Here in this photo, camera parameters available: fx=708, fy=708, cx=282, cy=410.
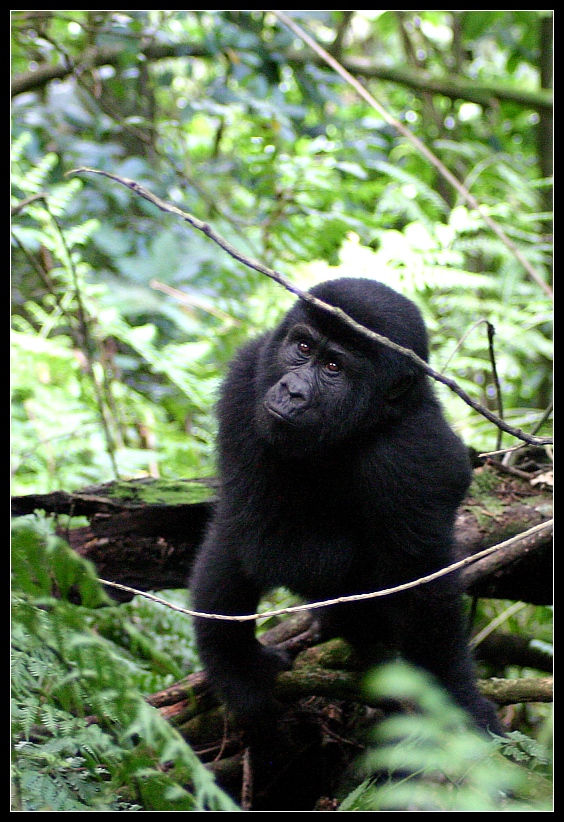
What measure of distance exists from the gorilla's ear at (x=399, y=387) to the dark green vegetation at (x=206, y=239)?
733mm

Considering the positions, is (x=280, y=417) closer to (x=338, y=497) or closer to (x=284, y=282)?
(x=338, y=497)

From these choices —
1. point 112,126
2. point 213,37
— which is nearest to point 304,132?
point 213,37

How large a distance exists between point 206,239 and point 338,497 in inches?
132

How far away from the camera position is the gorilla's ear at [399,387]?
2.54 meters

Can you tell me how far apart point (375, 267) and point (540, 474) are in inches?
65.3

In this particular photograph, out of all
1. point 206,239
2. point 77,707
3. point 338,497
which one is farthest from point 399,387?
point 206,239

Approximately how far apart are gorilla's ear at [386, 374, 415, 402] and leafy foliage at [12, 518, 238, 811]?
1.38 metres

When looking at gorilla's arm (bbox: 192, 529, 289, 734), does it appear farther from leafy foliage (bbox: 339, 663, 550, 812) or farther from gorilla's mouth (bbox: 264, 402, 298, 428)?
leafy foliage (bbox: 339, 663, 550, 812)

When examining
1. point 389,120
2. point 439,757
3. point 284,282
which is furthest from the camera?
point 389,120

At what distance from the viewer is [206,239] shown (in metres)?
5.45

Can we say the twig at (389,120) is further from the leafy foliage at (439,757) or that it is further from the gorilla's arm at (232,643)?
the leafy foliage at (439,757)

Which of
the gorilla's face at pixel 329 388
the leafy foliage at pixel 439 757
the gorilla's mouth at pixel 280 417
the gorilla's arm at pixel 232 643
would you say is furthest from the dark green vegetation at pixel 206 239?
the leafy foliage at pixel 439 757

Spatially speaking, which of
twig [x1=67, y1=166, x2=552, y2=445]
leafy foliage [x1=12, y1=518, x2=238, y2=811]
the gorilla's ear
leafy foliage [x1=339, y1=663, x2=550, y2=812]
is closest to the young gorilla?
the gorilla's ear

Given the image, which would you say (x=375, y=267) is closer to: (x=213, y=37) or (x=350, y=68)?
(x=213, y=37)
